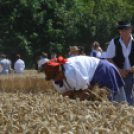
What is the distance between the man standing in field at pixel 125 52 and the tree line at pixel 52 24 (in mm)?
19087

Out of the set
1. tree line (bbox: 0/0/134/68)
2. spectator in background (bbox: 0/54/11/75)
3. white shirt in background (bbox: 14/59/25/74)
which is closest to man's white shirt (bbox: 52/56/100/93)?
spectator in background (bbox: 0/54/11/75)

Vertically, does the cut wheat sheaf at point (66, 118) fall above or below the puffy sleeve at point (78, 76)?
below

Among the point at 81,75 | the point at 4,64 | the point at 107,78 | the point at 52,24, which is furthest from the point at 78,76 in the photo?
the point at 52,24

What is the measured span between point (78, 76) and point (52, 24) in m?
22.2

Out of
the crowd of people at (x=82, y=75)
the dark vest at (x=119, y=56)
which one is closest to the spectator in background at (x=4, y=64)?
the dark vest at (x=119, y=56)

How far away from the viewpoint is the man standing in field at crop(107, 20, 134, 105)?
5.21 metres

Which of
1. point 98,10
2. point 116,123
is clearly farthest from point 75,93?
point 98,10

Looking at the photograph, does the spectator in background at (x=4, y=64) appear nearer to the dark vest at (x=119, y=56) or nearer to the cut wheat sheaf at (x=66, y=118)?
the dark vest at (x=119, y=56)

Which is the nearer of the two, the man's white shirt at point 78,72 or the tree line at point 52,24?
the man's white shirt at point 78,72

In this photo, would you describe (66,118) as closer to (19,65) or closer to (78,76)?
(78,76)

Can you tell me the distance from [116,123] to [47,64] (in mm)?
1741

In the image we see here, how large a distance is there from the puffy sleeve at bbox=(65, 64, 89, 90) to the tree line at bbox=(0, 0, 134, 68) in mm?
20255

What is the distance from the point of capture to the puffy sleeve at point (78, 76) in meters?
4.00

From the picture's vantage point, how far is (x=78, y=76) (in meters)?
4.00
